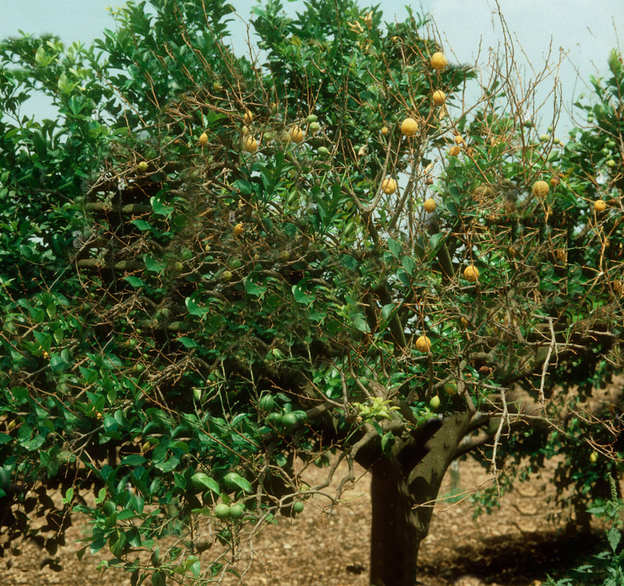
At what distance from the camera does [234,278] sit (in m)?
4.14

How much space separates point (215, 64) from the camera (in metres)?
4.73

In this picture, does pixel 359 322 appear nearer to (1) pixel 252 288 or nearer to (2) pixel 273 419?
(1) pixel 252 288

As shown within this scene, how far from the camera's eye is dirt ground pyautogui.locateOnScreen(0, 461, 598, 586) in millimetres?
8727

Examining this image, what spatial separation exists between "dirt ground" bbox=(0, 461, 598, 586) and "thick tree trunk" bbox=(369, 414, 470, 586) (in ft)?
4.65

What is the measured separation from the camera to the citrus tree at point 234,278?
364 cm

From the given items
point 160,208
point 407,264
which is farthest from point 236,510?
point 160,208

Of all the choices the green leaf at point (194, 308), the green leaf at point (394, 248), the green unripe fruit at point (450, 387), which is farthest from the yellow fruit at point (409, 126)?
the green unripe fruit at point (450, 387)

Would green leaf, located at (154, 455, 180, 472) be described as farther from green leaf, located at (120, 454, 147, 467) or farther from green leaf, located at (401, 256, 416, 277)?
green leaf, located at (401, 256, 416, 277)

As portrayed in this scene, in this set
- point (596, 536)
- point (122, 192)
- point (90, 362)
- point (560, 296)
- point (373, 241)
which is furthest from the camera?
point (596, 536)

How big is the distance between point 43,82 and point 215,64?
4.07ft

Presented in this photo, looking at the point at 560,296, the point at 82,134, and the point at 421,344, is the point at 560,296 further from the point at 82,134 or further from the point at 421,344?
the point at 82,134

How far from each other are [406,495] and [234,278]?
270 cm

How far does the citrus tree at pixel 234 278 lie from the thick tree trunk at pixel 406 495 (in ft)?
0.19

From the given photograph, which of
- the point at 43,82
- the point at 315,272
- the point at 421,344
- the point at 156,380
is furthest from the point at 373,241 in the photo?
the point at 43,82
